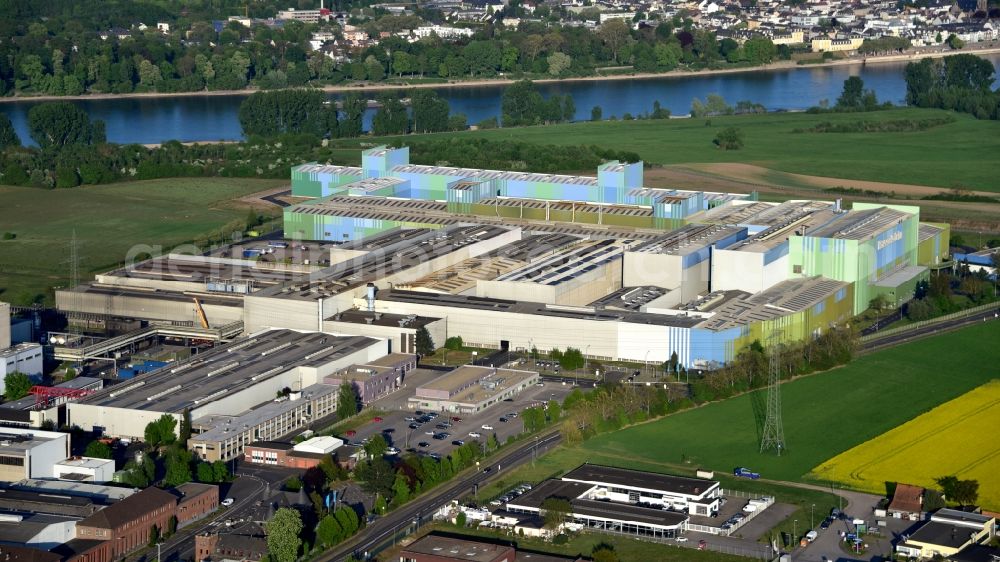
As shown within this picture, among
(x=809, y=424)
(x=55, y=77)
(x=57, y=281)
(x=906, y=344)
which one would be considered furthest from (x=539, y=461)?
(x=55, y=77)

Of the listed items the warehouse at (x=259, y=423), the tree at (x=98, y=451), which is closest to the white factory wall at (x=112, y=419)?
the warehouse at (x=259, y=423)

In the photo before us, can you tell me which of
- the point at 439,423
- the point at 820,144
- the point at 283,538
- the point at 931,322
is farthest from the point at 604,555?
the point at 820,144

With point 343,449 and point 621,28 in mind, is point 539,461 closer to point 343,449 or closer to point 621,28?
point 343,449

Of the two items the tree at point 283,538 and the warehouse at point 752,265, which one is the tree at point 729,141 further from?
the tree at point 283,538

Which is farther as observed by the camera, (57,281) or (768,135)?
(768,135)

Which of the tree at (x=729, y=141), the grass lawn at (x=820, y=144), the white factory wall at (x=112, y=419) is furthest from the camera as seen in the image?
the tree at (x=729, y=141)

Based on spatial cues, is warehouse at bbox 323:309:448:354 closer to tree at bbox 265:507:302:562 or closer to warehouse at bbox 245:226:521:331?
warehouse at bbox 245:226:521:331
